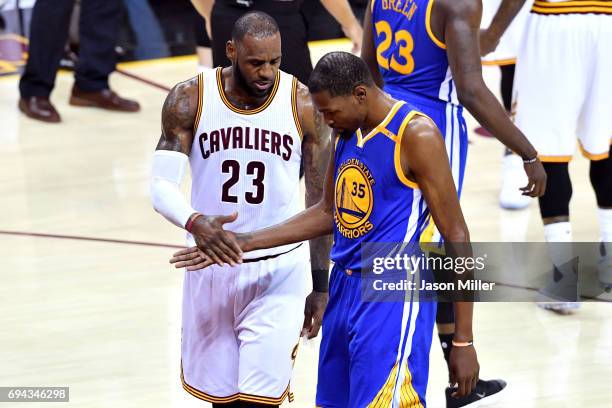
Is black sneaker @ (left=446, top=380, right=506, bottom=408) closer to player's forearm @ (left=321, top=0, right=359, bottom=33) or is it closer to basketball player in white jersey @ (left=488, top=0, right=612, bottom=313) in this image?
basketball player in white jersey @ (left=488, top=0, right=612, bottom=313)

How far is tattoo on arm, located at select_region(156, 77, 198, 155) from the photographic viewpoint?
4.32 metres

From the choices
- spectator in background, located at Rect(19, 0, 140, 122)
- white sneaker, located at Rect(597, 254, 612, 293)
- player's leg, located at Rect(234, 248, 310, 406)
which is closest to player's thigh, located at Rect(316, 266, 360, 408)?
player's leg, located at Rect(234, 248, 310, 406)

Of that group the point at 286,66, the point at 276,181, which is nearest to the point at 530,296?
the point at 286,66

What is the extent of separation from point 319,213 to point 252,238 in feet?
0.80

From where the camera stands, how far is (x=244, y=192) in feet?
14.3

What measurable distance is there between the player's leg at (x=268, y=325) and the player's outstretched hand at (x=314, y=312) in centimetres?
9

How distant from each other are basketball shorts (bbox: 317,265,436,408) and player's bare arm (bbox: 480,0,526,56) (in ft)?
7.10

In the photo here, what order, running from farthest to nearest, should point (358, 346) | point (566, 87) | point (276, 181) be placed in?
point (566, 87), point (276, 181), point (358, 346)

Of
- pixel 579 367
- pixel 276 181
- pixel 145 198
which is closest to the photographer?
pixel 276 181

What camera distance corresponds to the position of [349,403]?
4039 mm

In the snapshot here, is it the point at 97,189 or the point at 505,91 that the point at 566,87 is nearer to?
the point at 505,91

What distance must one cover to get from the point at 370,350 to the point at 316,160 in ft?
2.68

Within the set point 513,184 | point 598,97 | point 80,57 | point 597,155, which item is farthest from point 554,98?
point 80,57

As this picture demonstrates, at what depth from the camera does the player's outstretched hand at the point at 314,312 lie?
4.56 m
